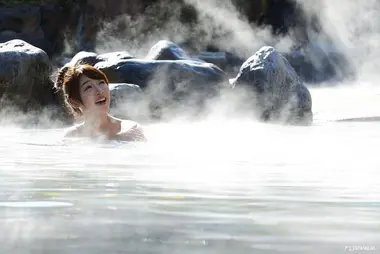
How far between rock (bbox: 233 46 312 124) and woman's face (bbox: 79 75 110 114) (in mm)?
5849

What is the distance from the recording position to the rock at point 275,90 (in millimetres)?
12539

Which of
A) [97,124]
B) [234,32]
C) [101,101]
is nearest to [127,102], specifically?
[97,124]

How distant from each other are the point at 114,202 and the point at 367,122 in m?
9.45

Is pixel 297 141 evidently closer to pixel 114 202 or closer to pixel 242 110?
pixel 242 110

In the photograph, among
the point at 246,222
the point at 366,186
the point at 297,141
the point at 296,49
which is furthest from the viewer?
the point at 296,49

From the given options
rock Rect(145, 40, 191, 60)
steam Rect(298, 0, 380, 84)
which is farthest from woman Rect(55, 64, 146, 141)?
steam Rect(298, 0, 380, 84)

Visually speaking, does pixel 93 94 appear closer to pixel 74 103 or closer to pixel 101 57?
pixel 74 103

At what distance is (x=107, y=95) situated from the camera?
22.6 ft

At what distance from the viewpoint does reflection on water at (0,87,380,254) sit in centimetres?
224

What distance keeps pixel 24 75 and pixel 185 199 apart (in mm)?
8824

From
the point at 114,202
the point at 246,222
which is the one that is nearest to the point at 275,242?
the point at 246,222

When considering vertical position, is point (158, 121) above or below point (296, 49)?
below

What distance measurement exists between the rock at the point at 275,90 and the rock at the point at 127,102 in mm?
1594

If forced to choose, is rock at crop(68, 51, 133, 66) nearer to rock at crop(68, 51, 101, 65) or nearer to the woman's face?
rock at crop(68, 51, 101, 65)
